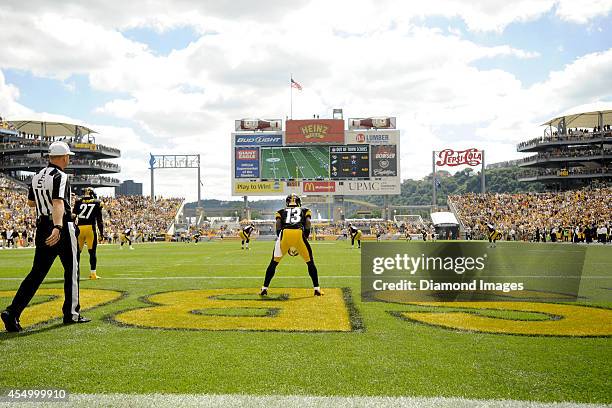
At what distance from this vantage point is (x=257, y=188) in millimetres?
60125

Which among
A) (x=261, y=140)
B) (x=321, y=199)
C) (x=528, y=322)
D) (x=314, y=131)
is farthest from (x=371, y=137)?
(x=528, y=322)

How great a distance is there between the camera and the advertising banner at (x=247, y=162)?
60.1 m

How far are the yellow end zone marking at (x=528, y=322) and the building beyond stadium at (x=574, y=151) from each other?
6343cm

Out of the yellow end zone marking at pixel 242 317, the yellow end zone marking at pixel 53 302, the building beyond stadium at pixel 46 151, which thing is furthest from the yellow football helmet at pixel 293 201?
the building beyond stadium at pixel 46 151

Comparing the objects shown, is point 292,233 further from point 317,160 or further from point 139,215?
point 139,215

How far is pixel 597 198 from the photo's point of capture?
52312 millimetres

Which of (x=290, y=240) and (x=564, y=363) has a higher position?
(x=290, y=240)

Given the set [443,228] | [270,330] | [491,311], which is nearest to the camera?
[270,330]

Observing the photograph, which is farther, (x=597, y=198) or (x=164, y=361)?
(x=597, y=198)

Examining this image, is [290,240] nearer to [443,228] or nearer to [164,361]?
[164,361]

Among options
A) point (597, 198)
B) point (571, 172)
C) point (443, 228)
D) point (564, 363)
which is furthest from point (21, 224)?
point (571, 172)

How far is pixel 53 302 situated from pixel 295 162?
51.3 metres

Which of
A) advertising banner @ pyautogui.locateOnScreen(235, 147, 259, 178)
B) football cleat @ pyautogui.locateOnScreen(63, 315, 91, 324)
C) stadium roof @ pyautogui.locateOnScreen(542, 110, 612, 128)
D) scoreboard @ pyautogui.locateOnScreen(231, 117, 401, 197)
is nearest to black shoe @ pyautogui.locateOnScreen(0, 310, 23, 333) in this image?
football cleat @ pyautogui.locateOnScreen(63, 315, 91, 324)

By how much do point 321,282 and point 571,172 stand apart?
63529 millimetres
